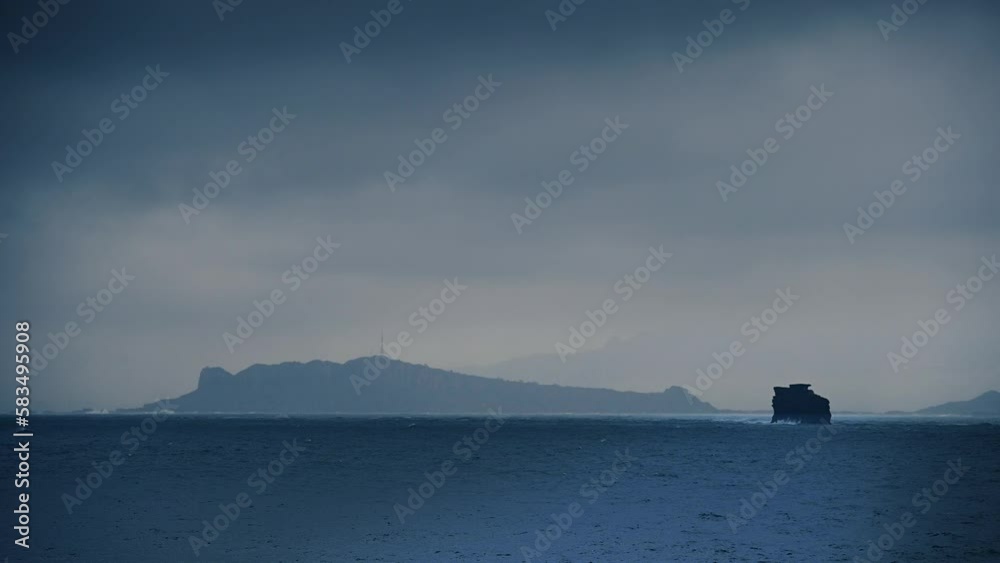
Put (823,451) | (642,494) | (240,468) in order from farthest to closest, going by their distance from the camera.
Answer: (823,451) < (240,468) < (642,494)

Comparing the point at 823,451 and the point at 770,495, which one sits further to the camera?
the point at 823,451

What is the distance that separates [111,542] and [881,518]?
4322 cm

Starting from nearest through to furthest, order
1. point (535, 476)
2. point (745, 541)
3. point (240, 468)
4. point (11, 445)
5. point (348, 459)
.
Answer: point (745, 541) → point (535, 476) → point (240, 468) → point (348, 459) → point (11, 445)

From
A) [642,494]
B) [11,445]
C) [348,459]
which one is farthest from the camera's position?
[11,445]

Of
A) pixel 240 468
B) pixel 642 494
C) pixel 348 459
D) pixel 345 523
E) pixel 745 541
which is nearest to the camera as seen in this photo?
pixel 745 541

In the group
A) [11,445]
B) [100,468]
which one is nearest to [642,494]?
[100,468]

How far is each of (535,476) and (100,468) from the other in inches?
1741

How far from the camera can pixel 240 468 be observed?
85.5m

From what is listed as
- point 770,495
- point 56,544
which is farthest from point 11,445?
point 770,495

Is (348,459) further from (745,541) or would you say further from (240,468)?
(745,541)

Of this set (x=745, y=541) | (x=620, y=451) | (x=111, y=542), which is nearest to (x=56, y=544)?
(x=111, y=542)

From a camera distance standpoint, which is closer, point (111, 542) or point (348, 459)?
point (111, 542)

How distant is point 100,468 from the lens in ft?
271

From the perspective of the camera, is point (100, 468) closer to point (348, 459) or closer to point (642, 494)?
point (348, 459)
